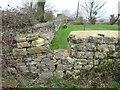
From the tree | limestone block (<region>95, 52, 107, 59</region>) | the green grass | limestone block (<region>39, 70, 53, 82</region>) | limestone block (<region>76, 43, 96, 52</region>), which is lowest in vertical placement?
the green grass

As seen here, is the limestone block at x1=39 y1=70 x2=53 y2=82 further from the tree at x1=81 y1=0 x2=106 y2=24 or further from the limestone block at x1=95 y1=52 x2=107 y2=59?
the tree at x1=81 y1=0 x2=106 y2=24

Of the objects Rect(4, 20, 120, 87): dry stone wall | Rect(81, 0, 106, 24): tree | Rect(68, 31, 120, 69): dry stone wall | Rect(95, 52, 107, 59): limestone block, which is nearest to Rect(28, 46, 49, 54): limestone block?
Rect(4, 20, 120, 87): dry stone wall

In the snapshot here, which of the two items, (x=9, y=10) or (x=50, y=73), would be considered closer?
(x=50, y=73)

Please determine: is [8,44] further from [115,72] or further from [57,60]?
[115,72]

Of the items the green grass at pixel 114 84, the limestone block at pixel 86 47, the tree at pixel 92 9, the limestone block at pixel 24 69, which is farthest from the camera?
the tree at pixel 92 9

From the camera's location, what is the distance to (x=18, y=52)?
3.60 m

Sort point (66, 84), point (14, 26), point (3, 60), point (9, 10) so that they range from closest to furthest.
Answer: point (3, 60)
point (66, 84)
point (14, 26)
point (9, 10)

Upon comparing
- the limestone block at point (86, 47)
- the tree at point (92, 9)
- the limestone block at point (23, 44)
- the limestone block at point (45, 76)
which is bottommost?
the limestone block at point (45, 76)

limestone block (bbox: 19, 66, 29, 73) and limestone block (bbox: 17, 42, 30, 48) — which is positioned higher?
limestone block (bbox: 17, 42, 30, 48)

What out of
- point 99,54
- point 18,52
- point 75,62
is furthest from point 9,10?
point 99,54

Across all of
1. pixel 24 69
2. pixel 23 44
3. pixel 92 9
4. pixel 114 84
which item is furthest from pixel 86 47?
pixel 92 9

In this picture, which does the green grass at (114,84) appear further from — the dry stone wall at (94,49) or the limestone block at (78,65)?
the limestone block at (78,65)

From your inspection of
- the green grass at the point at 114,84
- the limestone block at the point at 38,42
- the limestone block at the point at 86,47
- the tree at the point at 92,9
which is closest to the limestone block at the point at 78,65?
the limestone block at the point at 86,47

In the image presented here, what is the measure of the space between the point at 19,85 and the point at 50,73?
38.7 inches
